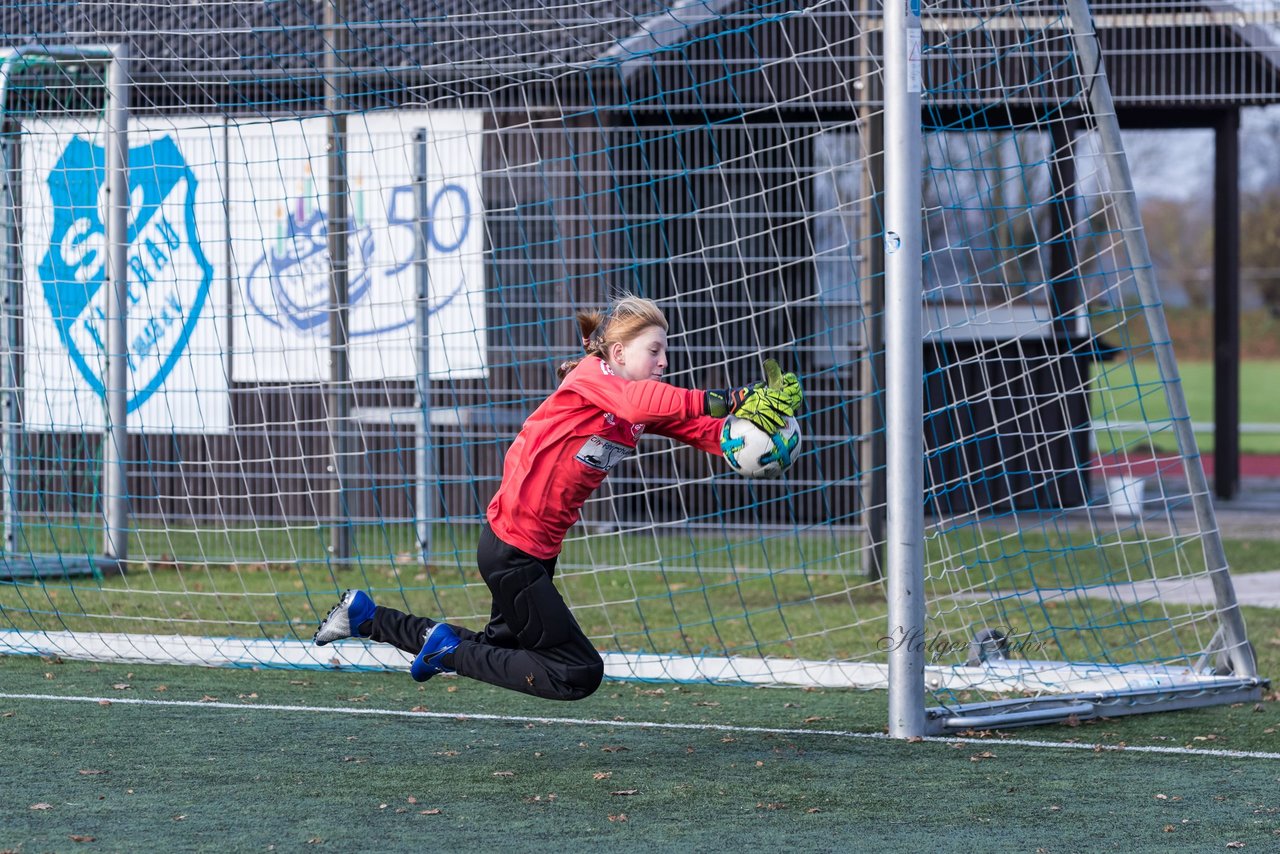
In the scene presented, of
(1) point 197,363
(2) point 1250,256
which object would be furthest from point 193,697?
(2) point 1250,256

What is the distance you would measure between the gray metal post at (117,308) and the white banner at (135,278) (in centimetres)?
9

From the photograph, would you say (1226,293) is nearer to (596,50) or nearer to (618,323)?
(596,50)

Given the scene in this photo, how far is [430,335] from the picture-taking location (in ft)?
27.4

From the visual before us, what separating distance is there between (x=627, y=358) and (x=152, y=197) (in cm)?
529

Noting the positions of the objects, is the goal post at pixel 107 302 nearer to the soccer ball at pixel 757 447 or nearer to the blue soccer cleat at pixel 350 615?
the blue soccer cleat at pixel 350 615

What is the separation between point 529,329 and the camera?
1008 centimetres

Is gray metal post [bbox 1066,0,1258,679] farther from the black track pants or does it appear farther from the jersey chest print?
the black track pants

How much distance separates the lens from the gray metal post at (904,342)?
5043 mm

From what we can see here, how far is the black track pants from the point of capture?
4.67 m

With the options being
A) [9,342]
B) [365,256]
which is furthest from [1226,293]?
[9,342]

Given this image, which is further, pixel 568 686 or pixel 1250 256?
pixel 1250 256

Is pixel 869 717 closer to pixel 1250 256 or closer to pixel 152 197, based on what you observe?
pixel 152 197

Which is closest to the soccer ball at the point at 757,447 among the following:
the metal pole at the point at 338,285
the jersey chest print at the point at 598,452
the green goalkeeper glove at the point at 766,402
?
the green goalkeeper glove at the point at 766,402

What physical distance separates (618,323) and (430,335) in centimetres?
382
